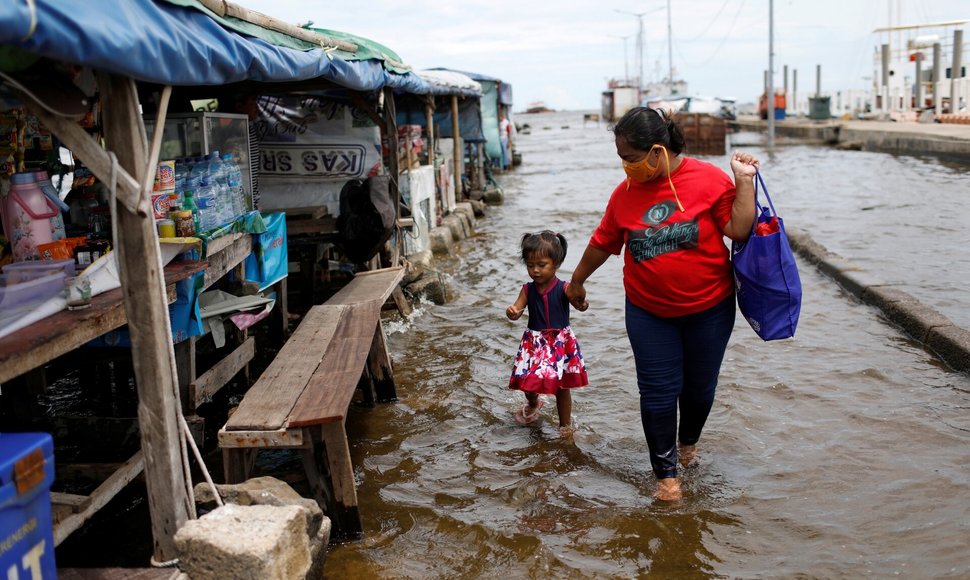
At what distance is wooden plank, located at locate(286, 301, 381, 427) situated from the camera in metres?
4.04

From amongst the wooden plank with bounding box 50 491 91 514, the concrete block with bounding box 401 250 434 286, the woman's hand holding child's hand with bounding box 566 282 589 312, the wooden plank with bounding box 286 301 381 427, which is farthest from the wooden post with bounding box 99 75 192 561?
the concrete block with bounding box 401 250 434 286

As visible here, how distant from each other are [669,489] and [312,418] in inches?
76.6

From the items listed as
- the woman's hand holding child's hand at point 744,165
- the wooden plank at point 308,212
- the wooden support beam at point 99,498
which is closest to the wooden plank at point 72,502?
the wooden support beam at point 99,498

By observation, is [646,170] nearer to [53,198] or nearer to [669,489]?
[669,489]

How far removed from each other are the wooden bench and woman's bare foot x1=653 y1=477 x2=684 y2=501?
160cm

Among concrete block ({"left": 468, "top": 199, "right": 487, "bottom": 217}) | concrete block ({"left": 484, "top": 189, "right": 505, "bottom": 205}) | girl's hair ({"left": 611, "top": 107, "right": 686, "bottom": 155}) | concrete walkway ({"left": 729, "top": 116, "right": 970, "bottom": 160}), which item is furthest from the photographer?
concrete walkway ({"left": 729, "top": 116, "right": 970, "bottom": 160})

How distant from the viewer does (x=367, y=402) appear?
Result: 641 centimetres

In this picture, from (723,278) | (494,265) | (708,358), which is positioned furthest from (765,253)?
(494,265)

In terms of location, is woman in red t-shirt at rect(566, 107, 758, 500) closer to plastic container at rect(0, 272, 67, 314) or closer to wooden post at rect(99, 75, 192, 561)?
wooden post at rect(99, 75, 192, 561)

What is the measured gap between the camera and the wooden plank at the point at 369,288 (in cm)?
661

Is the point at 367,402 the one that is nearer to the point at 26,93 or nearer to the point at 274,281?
the point at 274,281

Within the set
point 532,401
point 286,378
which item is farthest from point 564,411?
point 286,378

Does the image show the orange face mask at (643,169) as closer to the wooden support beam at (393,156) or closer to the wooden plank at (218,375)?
the wooden plank at (218,375)

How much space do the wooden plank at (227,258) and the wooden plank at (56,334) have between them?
122 cm
